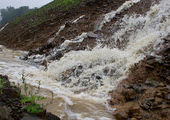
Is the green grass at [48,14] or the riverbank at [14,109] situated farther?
the green grass at [48,14]

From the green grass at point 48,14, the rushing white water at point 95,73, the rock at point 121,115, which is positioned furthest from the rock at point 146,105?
the green grass at point 48,14

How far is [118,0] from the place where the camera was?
13914mm

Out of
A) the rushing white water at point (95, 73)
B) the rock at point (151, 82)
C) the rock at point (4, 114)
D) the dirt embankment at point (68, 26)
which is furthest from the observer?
the dirt embankment at point (68, 26)

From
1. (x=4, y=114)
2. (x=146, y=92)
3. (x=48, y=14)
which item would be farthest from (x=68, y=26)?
(x=4, y=114)

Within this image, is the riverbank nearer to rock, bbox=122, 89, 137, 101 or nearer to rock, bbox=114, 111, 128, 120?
rock, bbox=114, 111, 128, 120

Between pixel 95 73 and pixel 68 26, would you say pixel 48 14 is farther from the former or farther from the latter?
pixel 95 73

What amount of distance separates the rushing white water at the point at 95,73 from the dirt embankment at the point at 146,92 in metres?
0.32

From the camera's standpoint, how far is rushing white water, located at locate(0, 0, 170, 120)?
15.5 ft

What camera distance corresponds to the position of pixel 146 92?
4715 mm

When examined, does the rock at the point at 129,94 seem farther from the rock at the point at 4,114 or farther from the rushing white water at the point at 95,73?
the rock at the point at 4,114

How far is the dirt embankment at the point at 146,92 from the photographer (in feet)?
13.9

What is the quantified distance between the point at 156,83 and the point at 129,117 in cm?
105

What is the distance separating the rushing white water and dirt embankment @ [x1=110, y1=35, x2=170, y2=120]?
315 mm

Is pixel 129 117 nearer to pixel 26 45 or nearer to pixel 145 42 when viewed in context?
pixel 145 42
